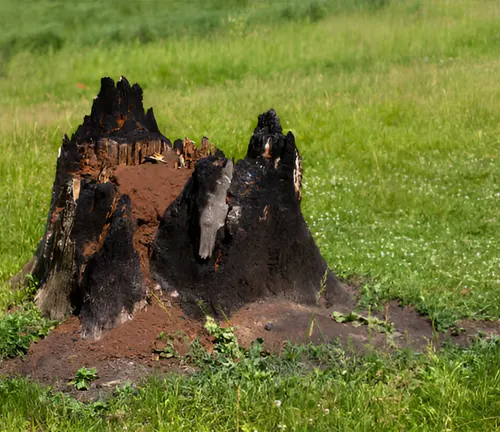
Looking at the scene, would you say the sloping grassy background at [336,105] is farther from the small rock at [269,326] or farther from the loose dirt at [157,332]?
the small rock at [269,326]

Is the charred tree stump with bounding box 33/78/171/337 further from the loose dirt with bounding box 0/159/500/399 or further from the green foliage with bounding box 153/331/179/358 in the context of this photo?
the green foliage with bounding box 153/331/179/358

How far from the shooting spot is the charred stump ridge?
575 cm

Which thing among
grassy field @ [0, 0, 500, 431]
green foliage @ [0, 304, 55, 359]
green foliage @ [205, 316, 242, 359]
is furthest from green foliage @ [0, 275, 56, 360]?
green foliage @ [205, 316, 242, 359]

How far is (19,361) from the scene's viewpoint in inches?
218

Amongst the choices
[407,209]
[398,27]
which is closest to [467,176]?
[407,209]

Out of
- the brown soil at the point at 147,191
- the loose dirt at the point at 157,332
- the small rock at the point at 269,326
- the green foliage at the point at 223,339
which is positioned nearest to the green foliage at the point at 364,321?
the loose dirt at the point at 157,332

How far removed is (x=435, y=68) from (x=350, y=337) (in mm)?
14205

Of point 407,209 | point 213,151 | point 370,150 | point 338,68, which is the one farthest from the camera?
point 338,68

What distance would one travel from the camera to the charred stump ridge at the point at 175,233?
5.75 m

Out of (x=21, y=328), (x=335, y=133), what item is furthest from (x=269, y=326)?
(x=335, y=133)

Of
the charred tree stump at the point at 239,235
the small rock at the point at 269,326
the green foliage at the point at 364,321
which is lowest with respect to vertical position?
the green foliage at the point at 364,321

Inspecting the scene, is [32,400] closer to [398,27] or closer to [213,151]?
[213,151]

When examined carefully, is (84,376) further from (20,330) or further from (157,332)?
(20,330)

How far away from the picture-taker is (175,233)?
595cm
